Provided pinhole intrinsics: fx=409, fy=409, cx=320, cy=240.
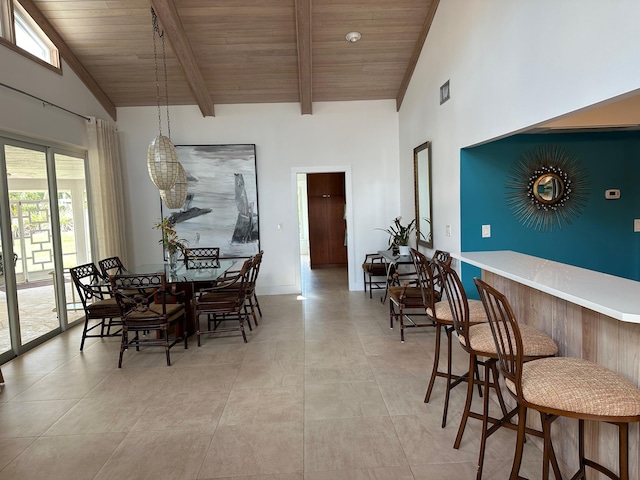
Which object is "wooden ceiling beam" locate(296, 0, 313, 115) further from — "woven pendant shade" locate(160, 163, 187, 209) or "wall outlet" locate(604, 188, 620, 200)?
"wall outlet" locate(604, 188, 620, 200)

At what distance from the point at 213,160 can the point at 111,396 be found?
401 centimetres

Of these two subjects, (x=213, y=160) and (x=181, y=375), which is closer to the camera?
(x=181, y=375)

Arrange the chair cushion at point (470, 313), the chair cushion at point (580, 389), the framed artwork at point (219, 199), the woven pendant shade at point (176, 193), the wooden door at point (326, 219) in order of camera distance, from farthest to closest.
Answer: the wooden door at point (326, 219)
the framed artwork at point (219, 199)
the woven pendant shade at point (176, 193)
the chair cushion at point (470, 313)
the chair cushion at point (580, 389)

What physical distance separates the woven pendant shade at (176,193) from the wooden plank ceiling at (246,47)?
4.99 feet

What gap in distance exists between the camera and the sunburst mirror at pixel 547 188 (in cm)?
399

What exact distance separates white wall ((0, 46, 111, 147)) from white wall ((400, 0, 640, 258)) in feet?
14.2

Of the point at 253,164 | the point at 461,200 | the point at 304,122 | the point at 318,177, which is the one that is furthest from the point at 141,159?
the point at 461,200

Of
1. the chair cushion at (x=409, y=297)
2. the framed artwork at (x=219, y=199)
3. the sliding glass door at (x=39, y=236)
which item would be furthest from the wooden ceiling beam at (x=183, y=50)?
the chair cushion at (x=409, y=297)

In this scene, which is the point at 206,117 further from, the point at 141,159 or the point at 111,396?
the point at 111,396

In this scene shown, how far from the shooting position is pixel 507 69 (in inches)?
121

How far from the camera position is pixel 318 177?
9.11 meters

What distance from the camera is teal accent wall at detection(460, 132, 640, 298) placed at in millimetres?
3949

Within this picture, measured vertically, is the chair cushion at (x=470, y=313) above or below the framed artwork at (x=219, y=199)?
below

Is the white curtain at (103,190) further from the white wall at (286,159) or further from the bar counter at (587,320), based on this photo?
the bar counter at (587,320)
